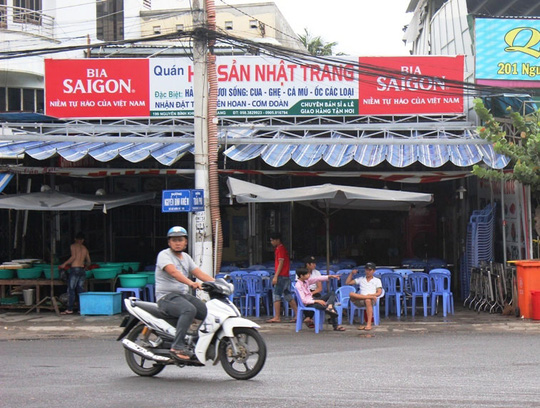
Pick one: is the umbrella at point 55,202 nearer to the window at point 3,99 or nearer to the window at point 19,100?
the window at point 19,100

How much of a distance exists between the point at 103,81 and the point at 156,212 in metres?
3.47

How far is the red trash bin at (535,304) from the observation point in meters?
13.6

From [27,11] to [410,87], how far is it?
45.5 ft

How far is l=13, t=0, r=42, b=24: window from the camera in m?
24.0

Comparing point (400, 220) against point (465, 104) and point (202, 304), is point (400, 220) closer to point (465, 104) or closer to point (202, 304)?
point (465, 104)

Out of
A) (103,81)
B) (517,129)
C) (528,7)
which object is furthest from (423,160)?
(528,7)

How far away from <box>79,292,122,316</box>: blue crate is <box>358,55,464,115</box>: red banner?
705 centimetres

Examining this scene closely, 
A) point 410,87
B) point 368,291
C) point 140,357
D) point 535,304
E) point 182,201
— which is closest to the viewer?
point 140,357

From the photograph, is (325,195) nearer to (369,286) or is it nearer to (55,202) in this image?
(369,286)

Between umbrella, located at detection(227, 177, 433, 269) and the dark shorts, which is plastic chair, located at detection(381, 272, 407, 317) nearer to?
umbrella, located at detection(227, 177, 433, 269)

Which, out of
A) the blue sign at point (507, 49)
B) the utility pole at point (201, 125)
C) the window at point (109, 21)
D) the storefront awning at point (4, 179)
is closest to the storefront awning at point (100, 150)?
the storefront awning at point (4, 179)

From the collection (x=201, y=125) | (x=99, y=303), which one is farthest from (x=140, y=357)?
(x=99, y=303)

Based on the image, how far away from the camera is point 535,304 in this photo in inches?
540

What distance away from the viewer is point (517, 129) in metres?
15.0
